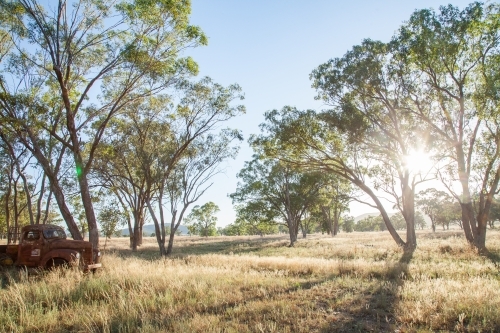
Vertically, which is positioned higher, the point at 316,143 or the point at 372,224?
the point at 316,143

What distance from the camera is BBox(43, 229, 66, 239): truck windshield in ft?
42.8

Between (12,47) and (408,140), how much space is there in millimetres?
26094

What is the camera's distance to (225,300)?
26.2 feet

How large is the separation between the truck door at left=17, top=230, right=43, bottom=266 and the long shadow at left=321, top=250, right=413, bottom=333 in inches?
456

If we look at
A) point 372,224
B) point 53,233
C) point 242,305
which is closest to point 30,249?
point 53,233

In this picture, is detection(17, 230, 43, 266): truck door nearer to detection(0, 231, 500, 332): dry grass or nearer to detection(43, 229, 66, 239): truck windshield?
detection(43, 229, 66, 239): truck windshield

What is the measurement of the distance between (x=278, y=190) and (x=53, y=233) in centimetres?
3543

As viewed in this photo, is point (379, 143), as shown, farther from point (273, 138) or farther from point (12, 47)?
point (12, 47)

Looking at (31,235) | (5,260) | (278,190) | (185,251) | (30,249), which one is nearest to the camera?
(30,249)

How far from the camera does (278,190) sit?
46688mm

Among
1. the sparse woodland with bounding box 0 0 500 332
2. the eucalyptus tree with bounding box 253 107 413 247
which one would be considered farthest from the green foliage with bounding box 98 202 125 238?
the eucalyptus tree with bounding box 253 107 413 247

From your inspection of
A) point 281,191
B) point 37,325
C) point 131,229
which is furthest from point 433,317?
point 281,191

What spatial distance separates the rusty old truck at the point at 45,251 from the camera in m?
12.5

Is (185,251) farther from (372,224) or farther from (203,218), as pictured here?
(372,224)
